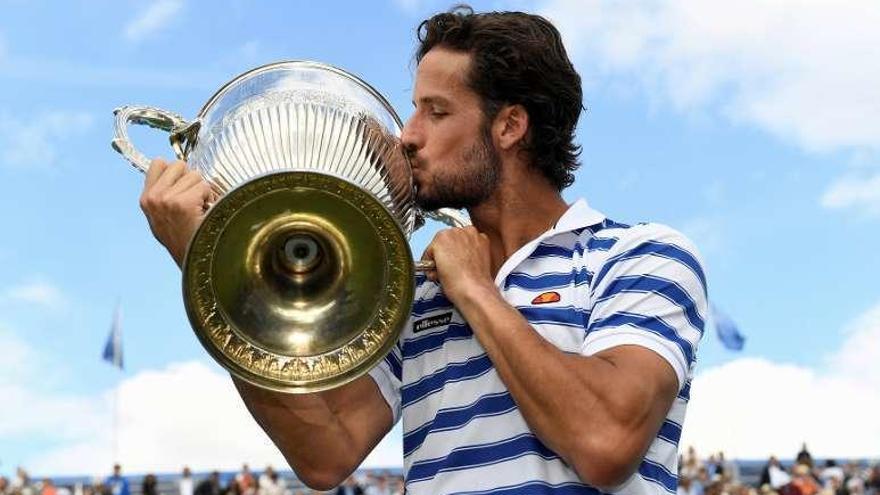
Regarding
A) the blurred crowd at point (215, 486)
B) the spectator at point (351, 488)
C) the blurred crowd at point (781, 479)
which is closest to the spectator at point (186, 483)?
the blurred crowd at point (215, 486)

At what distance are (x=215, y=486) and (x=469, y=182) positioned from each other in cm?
2128

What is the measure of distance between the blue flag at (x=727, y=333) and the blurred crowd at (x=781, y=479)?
268cm

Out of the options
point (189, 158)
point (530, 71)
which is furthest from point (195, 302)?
point (530, 71)

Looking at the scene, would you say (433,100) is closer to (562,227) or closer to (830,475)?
(562,227)

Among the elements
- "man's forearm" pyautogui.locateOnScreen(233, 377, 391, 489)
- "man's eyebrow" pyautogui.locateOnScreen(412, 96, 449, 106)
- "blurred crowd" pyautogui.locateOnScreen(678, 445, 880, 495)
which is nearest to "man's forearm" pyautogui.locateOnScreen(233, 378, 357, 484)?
"man's forearm" pyautogui.locateOnScreen(233, 377, 391, 489)

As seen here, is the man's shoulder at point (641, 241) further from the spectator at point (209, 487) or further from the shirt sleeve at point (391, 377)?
the spectator at point (209, 487)

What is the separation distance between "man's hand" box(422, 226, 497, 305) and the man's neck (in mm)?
212

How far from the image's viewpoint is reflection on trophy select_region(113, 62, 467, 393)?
11.2ft

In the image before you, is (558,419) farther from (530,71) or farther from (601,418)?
(530,71)

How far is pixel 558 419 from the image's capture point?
3371 millimetres

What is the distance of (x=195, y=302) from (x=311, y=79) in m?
0.79

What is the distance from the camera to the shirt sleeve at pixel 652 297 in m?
3.53

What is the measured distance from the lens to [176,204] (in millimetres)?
3410

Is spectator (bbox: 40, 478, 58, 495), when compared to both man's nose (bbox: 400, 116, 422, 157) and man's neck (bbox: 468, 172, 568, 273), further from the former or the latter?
man's nose (bbox: 400, 116, 422, 157)
